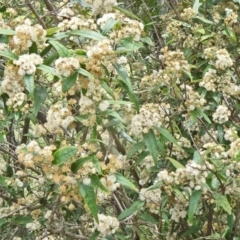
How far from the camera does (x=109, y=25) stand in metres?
1.66

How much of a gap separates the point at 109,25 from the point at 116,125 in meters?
0.40

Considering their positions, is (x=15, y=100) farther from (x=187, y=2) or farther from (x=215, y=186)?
(x=187, y=2)

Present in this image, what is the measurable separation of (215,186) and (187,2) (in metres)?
1.34

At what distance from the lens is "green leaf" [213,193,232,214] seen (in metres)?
1.71

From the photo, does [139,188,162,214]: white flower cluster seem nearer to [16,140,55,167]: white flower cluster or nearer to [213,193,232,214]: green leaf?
[213,193,232,214]: green leaf

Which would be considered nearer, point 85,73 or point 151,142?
point 85,73

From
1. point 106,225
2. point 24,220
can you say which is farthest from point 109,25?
point 24,220

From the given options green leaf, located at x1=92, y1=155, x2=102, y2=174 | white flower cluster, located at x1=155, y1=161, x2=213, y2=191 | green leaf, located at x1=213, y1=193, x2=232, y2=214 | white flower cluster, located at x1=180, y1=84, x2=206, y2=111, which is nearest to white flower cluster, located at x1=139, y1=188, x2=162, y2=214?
white flower cluster, located at x1=155, y1=161, x2=213, y2=191

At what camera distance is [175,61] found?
1.98 meters

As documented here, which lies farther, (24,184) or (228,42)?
(228,42)

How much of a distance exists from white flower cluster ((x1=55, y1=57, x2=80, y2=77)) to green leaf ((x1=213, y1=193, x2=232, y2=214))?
2.27 feet

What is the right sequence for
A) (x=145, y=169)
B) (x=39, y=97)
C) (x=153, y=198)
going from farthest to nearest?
(x=145, y=169)
(x=153, y=198)
(x=39, y=97)

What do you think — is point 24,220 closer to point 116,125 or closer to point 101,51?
point 116,125

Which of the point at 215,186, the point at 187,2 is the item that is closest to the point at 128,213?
the point at 215,186
